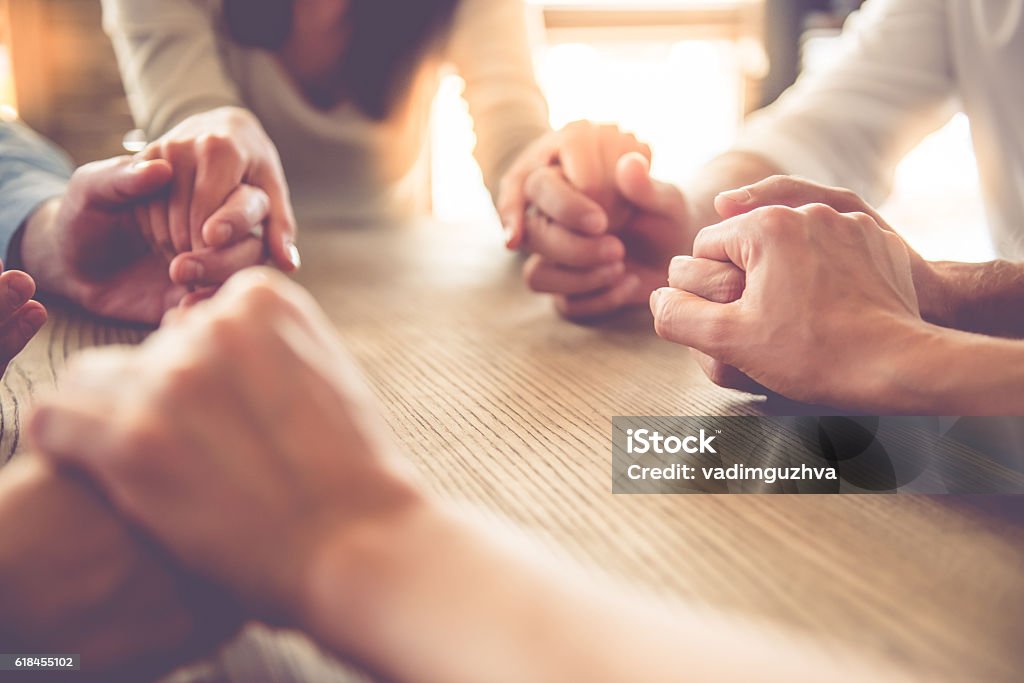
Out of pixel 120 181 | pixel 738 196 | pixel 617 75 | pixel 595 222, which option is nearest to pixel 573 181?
pixel 595 222

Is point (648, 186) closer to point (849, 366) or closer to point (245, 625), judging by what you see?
point (849, 366)

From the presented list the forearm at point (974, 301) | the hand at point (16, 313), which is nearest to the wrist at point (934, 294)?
the forearm at point (974, 301)

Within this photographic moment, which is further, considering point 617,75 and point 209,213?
point 617,75

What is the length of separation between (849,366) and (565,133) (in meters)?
0.37

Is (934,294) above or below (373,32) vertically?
below

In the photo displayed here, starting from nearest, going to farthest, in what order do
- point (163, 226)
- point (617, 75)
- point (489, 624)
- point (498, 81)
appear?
point (489, 624) < point (163, 226) < point (498, 81) < point (617, 75)

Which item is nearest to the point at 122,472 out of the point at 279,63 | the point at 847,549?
the point at 847,549

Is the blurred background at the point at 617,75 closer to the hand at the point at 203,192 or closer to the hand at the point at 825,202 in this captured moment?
the hand at the point at 203,192

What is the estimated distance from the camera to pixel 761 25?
2.18m

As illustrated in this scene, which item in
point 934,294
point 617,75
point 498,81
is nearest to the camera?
point 934,294

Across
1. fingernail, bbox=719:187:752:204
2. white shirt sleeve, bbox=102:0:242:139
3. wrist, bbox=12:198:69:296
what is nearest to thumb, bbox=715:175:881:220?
fingernail, bbox=719:187:752:204

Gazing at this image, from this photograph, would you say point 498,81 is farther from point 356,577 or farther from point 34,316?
point 356,577

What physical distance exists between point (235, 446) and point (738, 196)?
295 millimetres

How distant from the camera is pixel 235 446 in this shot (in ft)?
0.63
